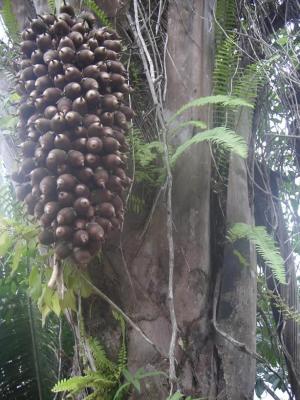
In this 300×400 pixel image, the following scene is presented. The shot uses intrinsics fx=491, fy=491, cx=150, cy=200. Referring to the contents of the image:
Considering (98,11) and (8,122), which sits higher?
(98,11)

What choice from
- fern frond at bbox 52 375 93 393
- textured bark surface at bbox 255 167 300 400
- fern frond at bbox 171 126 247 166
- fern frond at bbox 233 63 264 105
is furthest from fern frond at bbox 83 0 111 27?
fern frond at bbox 52 375 93 393

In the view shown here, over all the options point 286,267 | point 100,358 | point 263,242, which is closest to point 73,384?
point 100,358

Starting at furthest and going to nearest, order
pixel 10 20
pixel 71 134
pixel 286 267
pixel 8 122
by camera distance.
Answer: pixel 286 267
pixel 10 20
pixel 8 122
pixel 71 134

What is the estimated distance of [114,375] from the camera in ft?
5.47

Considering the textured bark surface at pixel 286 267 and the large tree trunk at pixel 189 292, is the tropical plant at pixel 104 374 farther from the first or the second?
the textured bark surface at pixel 286 267

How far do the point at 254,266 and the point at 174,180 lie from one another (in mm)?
Answer: 455

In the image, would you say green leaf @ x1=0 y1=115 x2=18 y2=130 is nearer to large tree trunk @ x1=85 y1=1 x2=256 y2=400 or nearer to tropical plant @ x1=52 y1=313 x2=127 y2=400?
large tree trunk @ x1=85 y1=1 x2=256 y2=400

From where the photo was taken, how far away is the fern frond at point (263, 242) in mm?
1615

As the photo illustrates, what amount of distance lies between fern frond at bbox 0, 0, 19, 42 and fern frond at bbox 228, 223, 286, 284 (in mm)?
1239

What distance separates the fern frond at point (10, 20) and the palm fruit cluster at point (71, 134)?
415 mm

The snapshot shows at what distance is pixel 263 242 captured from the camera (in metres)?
1.69

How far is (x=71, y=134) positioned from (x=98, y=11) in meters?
0.71

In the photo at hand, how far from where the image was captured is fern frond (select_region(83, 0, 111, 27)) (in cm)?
195

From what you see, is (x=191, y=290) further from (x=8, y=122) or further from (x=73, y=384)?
(x=8, y=122)
